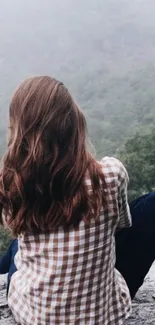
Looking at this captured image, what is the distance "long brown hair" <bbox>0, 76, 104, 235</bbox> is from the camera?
3.49ft

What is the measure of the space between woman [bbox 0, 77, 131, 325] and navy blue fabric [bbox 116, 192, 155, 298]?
0.12 meters

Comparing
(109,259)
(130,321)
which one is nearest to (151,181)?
(130,321)

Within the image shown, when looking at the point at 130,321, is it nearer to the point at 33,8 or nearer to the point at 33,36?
the point at 33,36

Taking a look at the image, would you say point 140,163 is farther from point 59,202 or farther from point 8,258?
point 59,202

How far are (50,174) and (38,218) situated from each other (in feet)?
0.33

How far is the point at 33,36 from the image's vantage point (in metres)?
39.3

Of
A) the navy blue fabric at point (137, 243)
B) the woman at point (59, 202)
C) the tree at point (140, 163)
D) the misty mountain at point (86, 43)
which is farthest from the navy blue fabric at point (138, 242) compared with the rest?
the misty mountain at point (86, 43)

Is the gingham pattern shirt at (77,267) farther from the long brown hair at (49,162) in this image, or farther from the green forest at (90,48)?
the green forest at (90,48)

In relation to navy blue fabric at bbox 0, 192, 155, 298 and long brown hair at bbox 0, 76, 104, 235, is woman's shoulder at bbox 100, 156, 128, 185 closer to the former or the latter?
long brown hair at bbox 0, 76, 104, 235

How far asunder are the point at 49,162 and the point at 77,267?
23 centimetres

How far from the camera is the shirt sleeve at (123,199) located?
112 cm

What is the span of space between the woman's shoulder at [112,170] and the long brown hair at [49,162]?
0.02 meters

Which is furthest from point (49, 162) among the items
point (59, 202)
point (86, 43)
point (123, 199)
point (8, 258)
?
point (86, 43)

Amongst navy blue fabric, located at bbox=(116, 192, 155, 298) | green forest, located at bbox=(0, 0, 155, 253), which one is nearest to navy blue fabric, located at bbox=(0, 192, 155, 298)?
navy blue fabric, located at bbox=(116, 192, 155, 298)
